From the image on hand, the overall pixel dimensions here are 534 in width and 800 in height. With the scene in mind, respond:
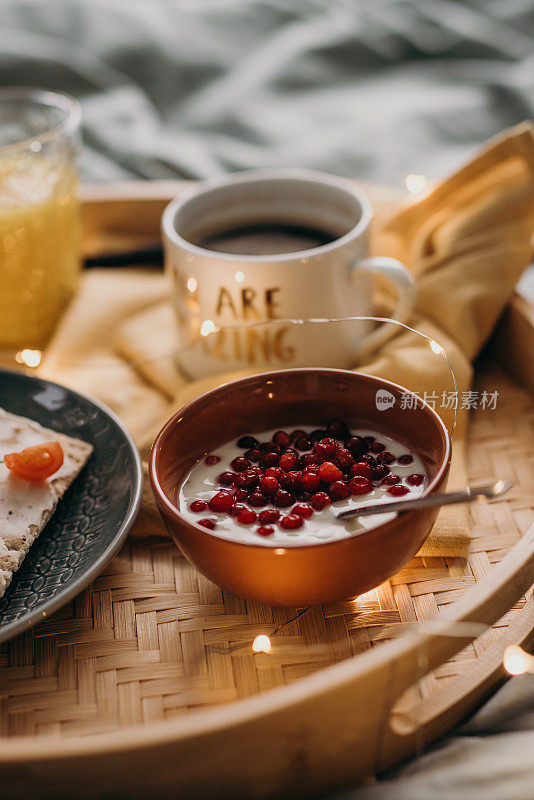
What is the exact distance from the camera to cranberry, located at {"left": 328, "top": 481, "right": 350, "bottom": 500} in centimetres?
75

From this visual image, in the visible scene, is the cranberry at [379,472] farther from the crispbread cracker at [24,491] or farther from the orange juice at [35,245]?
the orange juice at [35,245]

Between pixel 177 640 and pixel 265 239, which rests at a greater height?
pixel 265 239

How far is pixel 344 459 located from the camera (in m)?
0.79

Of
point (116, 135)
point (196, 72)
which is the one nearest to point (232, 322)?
point (116, 135)

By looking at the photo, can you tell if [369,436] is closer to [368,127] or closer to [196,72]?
[368,127]

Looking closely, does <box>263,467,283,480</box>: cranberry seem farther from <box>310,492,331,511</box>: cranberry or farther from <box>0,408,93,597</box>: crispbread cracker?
<box>0,408,93,597</box>: crispbread cracker

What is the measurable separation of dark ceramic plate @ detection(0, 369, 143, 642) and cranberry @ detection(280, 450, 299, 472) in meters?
0.15

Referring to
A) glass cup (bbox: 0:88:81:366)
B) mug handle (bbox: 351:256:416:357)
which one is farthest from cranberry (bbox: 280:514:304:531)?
glass cup (bbox: 0:88:81:366)

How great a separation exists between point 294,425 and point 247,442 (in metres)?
0.07

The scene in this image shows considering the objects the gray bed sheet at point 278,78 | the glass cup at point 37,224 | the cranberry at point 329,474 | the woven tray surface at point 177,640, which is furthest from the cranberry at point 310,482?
the gray bed sheet at point 278,78

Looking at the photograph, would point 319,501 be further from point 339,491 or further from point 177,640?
point 177,640

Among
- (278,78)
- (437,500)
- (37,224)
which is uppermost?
(437,500)

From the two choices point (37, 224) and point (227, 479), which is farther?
point (37, 224)

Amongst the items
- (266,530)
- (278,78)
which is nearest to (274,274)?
(266,530)
